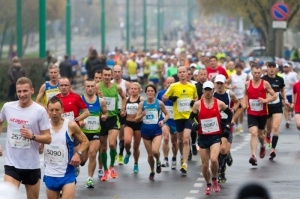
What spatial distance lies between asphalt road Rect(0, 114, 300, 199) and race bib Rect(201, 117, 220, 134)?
91 centimetres

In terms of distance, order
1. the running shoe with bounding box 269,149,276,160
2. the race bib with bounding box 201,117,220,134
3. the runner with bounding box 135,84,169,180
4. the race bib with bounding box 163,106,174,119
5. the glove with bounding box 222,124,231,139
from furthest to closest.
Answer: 1. the running shoe with bounding box 269,149,276,160
2. the race bib with bounding box 163,106,174,119
3. the runner with bounding box 135,84,169,180
4. the glove with bounding box 222,124,231,139
5. the race bib with bounding box 201,117,220,134

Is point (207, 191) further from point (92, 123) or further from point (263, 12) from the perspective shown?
point (263, 12)

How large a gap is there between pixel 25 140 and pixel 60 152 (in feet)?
1.37

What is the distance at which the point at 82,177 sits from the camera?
19.3 meters

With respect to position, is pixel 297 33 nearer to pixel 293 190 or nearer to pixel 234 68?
pixel 234 68

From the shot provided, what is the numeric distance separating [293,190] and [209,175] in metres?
1.27

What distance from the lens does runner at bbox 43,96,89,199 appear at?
1277 cm

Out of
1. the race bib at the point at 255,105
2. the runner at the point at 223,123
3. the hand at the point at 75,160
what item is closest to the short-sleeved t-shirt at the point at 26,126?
the hand at the point at 75,160

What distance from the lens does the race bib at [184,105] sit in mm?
20531

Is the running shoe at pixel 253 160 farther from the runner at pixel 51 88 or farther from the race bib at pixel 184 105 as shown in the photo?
the runner at pixel 51 88

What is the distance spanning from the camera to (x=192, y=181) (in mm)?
18688

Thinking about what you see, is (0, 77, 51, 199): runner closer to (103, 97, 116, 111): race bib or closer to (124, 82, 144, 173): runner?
(103, 97, 116, 111): race bib

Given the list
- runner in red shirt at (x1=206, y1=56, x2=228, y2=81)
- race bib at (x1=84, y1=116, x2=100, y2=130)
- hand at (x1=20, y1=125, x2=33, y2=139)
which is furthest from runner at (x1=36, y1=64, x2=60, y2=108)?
runner in red shirt at (x1=206, y1=56, x2=228, y2=81)

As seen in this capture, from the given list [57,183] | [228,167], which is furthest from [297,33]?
[57,183]
